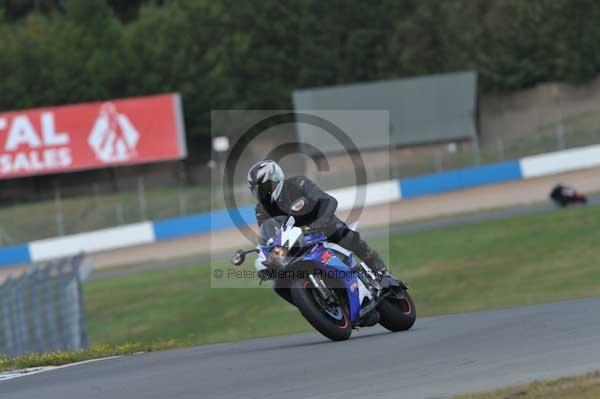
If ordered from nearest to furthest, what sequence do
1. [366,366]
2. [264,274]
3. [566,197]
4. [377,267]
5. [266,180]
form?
[366,366] → [266,180] → [264,274] → [377,267] → [566,197]

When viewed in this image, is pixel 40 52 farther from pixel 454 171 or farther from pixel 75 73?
pixel 454 171

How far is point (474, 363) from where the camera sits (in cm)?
864

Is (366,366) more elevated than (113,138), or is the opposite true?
(366,366)

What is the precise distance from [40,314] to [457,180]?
23321 mm

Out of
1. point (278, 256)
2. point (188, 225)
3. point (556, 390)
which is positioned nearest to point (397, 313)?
point (278, 256)

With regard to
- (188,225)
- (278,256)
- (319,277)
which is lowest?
(188,225)

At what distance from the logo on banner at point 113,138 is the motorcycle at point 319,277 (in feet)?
105

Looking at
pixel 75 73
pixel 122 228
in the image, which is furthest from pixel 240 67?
pixel 122 228

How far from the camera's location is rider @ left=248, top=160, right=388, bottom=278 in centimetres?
1061

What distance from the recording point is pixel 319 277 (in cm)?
1072

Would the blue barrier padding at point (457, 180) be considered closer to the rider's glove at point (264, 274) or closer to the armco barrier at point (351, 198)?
the armco barrier at point (351, 198)

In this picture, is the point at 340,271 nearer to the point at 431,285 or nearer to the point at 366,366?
the point at 366,366

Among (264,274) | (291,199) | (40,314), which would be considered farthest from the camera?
(40,314)

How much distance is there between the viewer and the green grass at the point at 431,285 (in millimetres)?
20469
